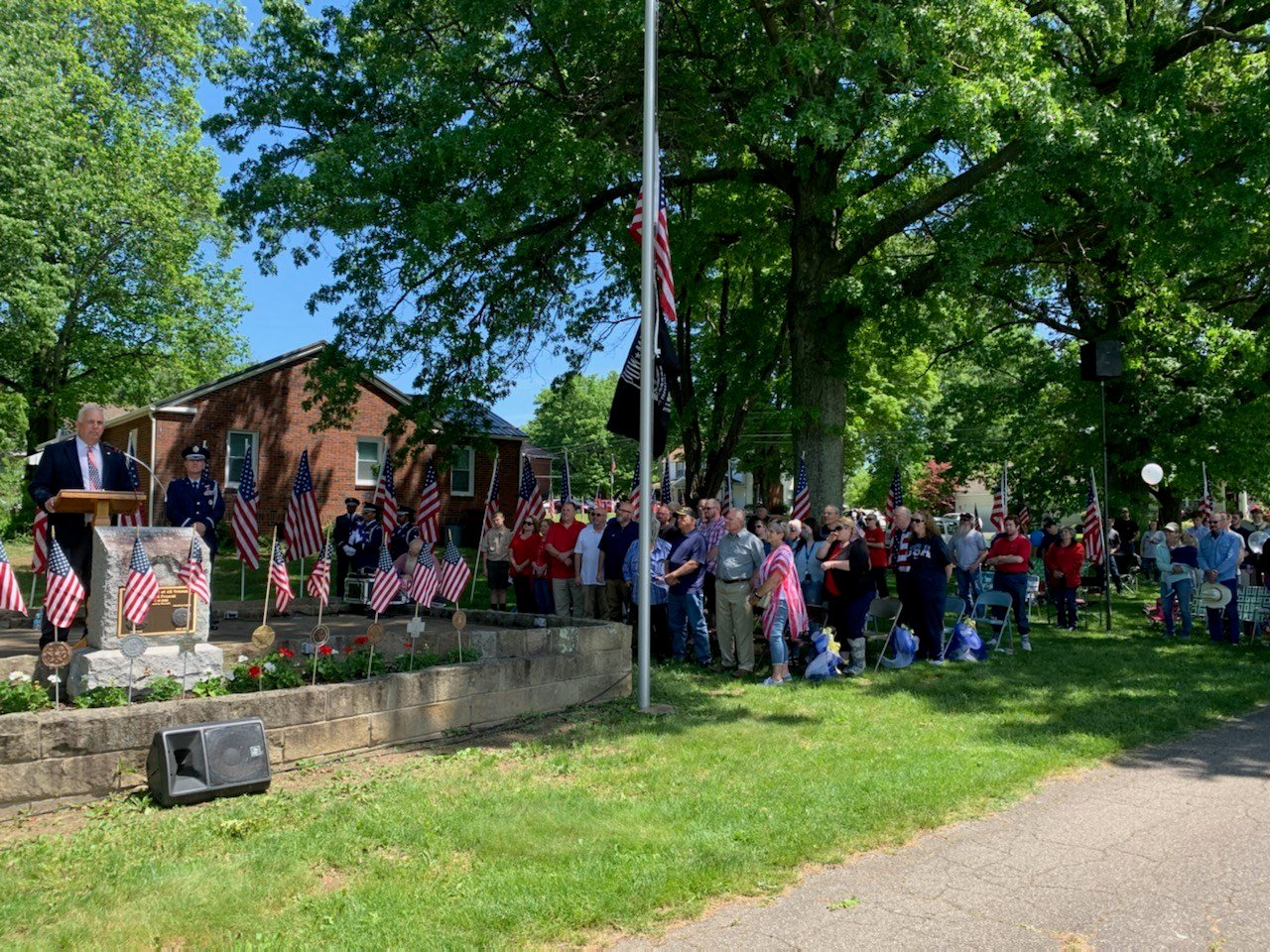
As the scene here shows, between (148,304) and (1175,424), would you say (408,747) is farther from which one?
(148,304)

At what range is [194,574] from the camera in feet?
26.2

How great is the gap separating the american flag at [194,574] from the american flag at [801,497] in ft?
31.4

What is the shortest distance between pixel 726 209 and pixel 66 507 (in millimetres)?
12992

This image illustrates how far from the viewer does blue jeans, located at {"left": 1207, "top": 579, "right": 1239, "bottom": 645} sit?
14281 millimetres

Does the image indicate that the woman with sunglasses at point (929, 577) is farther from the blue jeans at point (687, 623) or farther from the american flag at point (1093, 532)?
the american flag at point (1093, 532)

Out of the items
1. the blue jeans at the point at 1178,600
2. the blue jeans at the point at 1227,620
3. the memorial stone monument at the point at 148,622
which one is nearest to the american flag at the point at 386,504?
the memorial stone monument at the point at 148,622

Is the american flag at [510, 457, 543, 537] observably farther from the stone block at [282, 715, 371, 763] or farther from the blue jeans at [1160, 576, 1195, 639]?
the blue jeans at [1160, 576, 1195, 639]

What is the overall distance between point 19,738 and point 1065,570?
14797mm

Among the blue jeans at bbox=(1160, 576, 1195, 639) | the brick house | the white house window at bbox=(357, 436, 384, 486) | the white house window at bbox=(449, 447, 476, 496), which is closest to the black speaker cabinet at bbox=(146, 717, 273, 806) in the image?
the blue jeans at bbox=(1160, 576, 1195, 639)

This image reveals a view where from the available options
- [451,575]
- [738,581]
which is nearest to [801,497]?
[738,581]

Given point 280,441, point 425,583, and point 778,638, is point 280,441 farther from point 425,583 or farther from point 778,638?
point 778,638

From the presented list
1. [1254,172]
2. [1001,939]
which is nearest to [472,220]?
[1254,172]

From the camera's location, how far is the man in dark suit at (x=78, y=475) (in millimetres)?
8336

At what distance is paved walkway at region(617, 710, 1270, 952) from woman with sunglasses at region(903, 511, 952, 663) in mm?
5578
